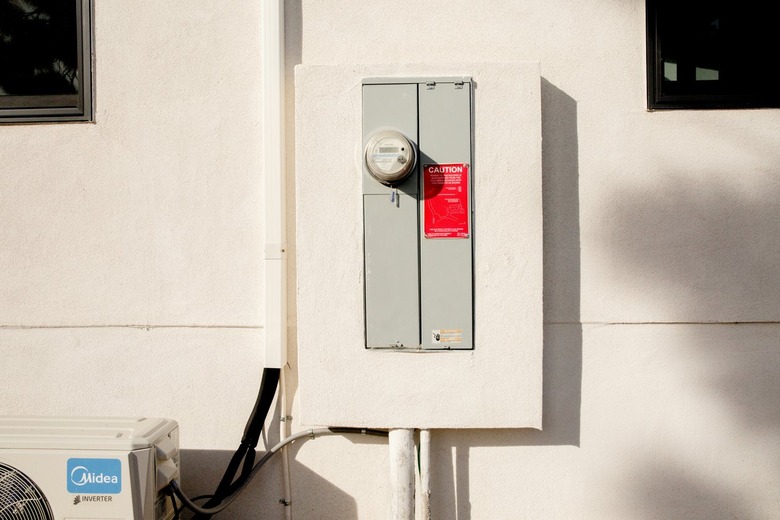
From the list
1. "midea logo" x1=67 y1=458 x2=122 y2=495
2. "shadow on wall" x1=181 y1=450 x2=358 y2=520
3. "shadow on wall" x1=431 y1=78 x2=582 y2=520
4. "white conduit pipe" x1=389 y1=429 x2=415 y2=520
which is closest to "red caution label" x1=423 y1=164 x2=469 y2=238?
"shadow on wall" x1=431 y1=78 x2=582 y2=520

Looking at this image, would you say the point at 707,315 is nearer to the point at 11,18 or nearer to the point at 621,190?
the point at 621,190

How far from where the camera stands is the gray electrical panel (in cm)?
230

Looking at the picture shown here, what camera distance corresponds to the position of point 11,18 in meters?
2.68

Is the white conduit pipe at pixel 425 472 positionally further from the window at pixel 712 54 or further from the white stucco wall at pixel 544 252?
the window at pixel 712 54

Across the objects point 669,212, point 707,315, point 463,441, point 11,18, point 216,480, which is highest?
point 11,18

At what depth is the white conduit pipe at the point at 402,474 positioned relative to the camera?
237 cm

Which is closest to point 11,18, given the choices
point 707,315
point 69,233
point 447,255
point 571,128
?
point 69,233

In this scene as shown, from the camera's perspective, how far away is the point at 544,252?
2.49 m

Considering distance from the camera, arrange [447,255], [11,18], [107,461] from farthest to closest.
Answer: [11,18], [447,255], [107,461]

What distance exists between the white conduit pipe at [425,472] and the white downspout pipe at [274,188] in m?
0.72

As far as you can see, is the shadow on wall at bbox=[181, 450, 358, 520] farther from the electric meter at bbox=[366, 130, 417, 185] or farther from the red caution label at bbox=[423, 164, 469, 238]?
the electric meter at bbox=[366, 130, 417, 185]

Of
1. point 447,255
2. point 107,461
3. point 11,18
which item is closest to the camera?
point 107,461

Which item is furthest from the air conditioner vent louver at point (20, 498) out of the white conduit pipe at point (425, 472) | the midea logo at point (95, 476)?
the white conduit pipe at point (425, 472)

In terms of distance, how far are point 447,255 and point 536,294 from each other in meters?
0.42
